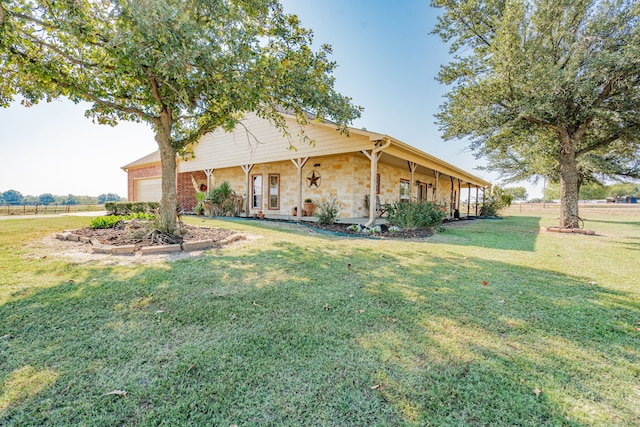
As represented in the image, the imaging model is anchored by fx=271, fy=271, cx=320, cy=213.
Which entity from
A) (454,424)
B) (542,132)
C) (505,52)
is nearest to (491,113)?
(505,52)

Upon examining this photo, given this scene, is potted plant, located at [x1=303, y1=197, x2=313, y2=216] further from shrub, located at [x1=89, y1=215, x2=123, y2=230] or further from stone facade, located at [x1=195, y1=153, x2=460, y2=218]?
shrub, located at [x1=89, y1=215, x2=123, y2=230]

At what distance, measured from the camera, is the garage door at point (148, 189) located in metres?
17.0

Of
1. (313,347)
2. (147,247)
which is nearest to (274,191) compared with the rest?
(147,247)

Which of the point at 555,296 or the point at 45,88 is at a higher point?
the point at 45,88

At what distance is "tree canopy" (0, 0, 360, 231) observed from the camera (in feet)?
13.2

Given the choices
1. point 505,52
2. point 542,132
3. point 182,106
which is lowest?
point 182,106

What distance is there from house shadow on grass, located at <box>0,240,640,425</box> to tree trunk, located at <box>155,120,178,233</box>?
2.39 metres

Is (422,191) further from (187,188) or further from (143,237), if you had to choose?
(143,237)

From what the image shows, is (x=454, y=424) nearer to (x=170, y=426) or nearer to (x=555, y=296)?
(x=170, y=426)

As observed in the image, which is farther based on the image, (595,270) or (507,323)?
(595,270)

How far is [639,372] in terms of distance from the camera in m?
1.77

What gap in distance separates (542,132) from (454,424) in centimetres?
1288

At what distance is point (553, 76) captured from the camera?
7.27 metres

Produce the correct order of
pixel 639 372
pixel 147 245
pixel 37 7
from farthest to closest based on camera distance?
1. pixel 147 245
2. pixel 37 7
3. pixel 639 372
